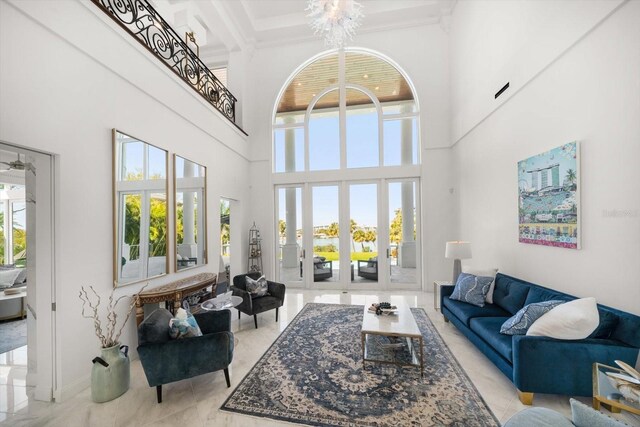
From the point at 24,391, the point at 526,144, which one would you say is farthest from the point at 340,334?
the point at 526,144

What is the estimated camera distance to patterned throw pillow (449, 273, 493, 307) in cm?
390

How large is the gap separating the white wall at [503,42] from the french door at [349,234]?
2165mm

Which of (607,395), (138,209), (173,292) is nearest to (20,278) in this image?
(138,209)

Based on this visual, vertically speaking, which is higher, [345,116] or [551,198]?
[345,116]

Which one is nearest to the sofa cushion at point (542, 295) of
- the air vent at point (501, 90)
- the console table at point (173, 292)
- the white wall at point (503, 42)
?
the white wall at point (503, 42)

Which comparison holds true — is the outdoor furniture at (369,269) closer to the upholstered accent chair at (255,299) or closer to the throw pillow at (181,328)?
the upholstered accent chair at (255,299)

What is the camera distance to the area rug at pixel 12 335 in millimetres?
3662

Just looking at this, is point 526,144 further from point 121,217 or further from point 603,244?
point 121,217

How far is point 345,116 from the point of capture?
6.98 m

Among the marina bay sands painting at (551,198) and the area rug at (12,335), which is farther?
the area rug at (12,335)

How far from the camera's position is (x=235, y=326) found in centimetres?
444

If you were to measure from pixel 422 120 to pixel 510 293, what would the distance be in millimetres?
4499

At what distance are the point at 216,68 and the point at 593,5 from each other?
7809mm

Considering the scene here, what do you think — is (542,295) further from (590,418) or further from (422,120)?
(422,120)
